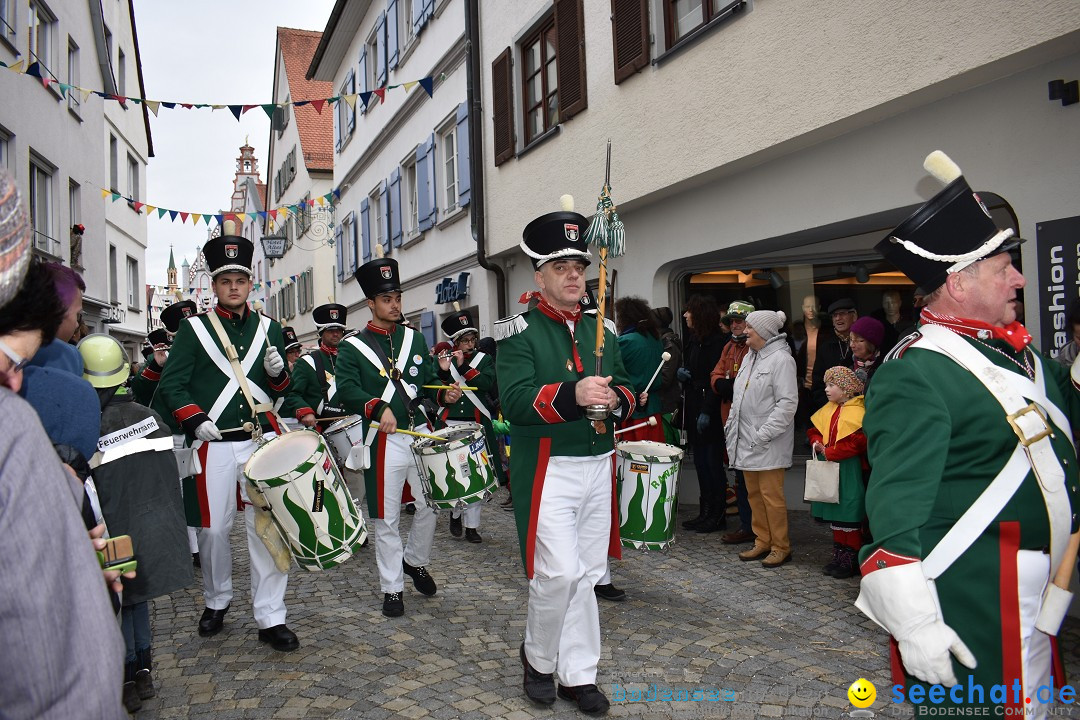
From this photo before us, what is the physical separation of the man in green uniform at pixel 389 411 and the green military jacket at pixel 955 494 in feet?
11.2

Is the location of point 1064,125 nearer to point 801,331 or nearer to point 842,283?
point 842,283

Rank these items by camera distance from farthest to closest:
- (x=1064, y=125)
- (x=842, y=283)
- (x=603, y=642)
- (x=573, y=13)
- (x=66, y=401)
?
(x=573, y=13), (x=842, y=283), (x=1064, y=125), (x=603, y=642), (x=66, y=401)

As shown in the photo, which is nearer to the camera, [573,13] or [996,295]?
[996,295]

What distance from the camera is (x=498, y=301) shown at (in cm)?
1287

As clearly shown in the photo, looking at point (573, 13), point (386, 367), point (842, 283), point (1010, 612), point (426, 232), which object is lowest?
point (1010, 612)

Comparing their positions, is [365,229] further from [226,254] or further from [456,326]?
[226,254]

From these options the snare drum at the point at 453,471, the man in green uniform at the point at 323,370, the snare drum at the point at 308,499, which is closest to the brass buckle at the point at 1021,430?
the snare drum at the point at 308,499

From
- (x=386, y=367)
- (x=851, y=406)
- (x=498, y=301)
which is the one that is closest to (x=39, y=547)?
(x=386, y=367)

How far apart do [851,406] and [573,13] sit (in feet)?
20.6

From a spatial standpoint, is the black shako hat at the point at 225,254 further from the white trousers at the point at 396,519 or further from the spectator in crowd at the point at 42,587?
the spectator in crowd at the point at 42,587

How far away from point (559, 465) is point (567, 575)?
1.50 ft

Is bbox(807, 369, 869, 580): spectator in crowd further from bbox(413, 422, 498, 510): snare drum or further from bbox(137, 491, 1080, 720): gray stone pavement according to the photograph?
bbox(413, 422, 498, 510): snare drum

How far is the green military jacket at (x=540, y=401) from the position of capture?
3373mm

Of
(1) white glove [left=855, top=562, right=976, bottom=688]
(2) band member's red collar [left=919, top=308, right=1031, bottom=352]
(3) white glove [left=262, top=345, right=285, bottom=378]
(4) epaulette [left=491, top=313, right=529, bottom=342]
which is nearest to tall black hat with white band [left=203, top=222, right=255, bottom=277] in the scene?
(3) white glove [left=262, top=345, right=285, bottom=378]
